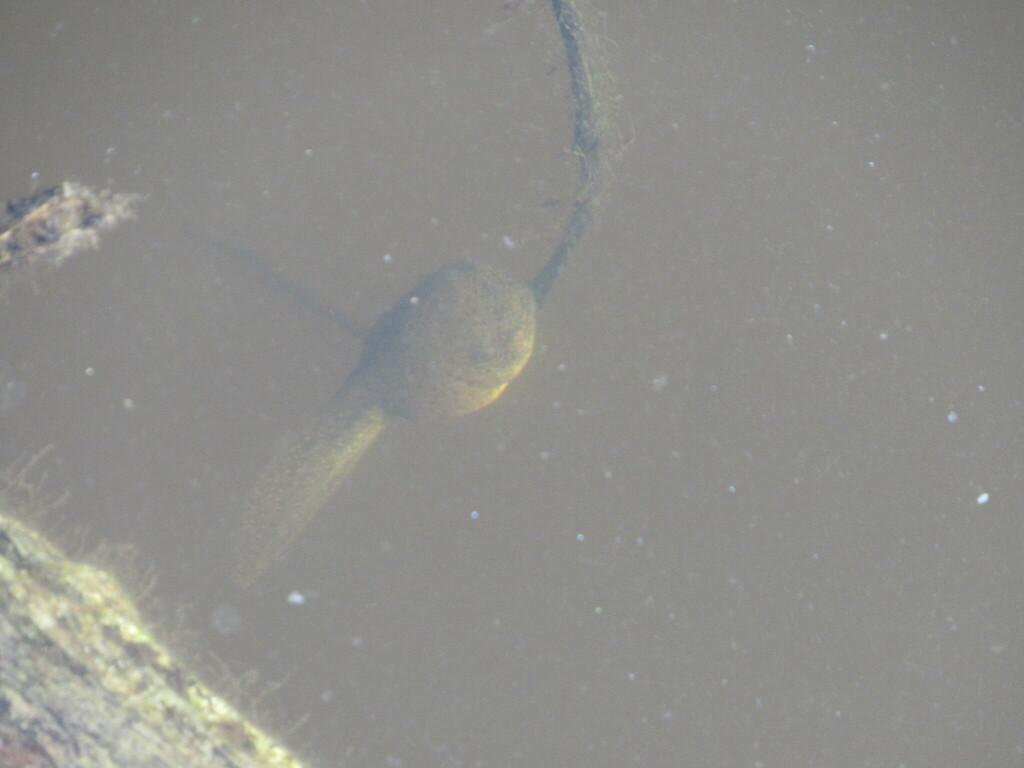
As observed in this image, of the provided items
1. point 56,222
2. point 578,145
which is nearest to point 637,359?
point 578,145

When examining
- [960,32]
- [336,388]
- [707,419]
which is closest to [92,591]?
[336,388]

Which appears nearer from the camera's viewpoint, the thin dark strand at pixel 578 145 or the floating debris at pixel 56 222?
the thin dark strand at pixel 578 145

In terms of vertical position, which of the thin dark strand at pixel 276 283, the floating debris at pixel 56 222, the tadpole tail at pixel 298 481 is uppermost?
the floating debris at pixel 56 222

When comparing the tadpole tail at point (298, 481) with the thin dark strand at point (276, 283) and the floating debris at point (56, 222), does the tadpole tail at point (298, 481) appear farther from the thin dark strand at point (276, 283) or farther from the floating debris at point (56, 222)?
the floating debris at point (56, 222)

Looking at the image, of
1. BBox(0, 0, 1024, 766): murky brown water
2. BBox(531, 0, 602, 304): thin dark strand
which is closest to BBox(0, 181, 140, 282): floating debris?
BBox(0, 0, 1024, 766): murky brown water

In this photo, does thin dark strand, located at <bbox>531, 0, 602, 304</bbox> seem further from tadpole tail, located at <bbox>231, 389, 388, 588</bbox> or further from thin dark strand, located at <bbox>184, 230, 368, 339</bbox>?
tadpole tail, located at <bbox>231, 389, 388, 588</bbox>

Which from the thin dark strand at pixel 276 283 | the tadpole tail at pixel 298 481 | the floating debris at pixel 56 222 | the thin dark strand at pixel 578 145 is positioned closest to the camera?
the thin dark strand at pixel 578 145

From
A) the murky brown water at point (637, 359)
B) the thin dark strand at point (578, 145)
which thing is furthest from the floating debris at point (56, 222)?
the thin dark strand at point (578, 145)
